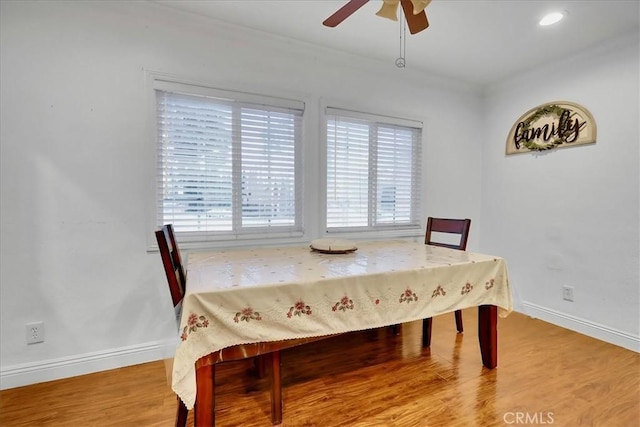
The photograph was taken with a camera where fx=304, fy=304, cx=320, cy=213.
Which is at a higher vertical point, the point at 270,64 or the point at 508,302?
the point at 270,64

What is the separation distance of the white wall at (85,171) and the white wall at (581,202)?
9.06 feet

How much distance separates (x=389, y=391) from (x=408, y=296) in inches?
25.2

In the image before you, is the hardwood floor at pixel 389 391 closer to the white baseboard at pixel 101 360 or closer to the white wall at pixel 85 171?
the white baseboard at pixel 101 360

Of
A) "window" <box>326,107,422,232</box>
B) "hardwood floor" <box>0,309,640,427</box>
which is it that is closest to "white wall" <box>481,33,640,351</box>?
"hardwood floor" <box>0,309,640,427</box>

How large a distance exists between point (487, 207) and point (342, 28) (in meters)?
2.57

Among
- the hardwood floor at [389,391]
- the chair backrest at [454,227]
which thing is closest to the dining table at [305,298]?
the hardwood floor at [389,391]

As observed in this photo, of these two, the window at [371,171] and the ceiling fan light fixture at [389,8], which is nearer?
the ceiling fan light fixture at [389,8]

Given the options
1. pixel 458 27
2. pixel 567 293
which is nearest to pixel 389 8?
pixel 458 27

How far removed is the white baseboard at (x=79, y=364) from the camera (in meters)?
1.83

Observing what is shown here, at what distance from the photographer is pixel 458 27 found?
7.77 feet

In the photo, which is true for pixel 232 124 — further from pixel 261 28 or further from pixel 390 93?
pixel 390 93

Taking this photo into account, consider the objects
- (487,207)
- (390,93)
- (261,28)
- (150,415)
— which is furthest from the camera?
(487,207)

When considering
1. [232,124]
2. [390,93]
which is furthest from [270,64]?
[390,93]

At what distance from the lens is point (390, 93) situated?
3.09 m
